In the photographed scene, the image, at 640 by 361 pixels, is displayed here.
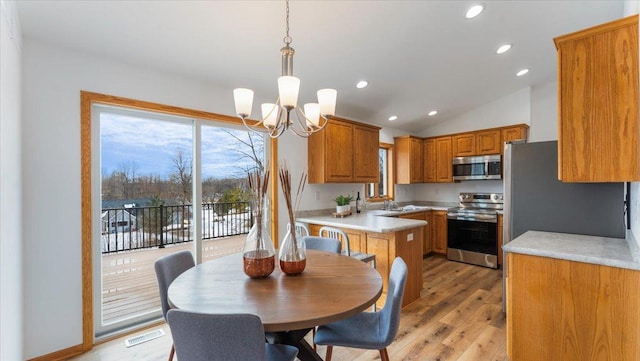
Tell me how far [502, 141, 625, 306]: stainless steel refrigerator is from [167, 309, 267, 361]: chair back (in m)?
2.70

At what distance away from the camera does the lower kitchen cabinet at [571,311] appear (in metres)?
1.59

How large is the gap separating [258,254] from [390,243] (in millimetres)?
1744

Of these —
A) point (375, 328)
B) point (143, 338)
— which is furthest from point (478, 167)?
point (143, 338)

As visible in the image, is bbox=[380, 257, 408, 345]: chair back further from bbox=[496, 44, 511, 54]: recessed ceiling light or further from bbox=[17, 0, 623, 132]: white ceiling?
bbox=[496, 44, 511, 54]: recessed ceiling light

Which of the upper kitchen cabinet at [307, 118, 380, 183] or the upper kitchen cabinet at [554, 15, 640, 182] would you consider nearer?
the upper kitchen cabinet at [554, 15, 640, 182]

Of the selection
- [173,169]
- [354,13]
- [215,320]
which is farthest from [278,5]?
[215,320]

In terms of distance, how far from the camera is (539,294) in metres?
1.87

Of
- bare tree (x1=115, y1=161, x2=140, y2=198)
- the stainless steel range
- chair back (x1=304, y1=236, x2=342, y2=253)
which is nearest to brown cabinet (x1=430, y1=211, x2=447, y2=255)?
the stainless steel range

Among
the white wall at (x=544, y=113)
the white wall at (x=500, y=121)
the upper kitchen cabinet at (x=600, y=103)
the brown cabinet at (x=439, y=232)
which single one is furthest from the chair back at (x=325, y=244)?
the white wall at (x=544, y=113)

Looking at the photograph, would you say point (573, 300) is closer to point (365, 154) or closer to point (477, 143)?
point (365, 154)

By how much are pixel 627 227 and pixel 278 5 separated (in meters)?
3.04

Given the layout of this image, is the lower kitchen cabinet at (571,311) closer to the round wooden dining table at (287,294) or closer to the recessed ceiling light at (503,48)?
the round wooden dining table at (287,294)

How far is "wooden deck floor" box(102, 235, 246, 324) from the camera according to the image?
270cm

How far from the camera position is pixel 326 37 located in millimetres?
2543
